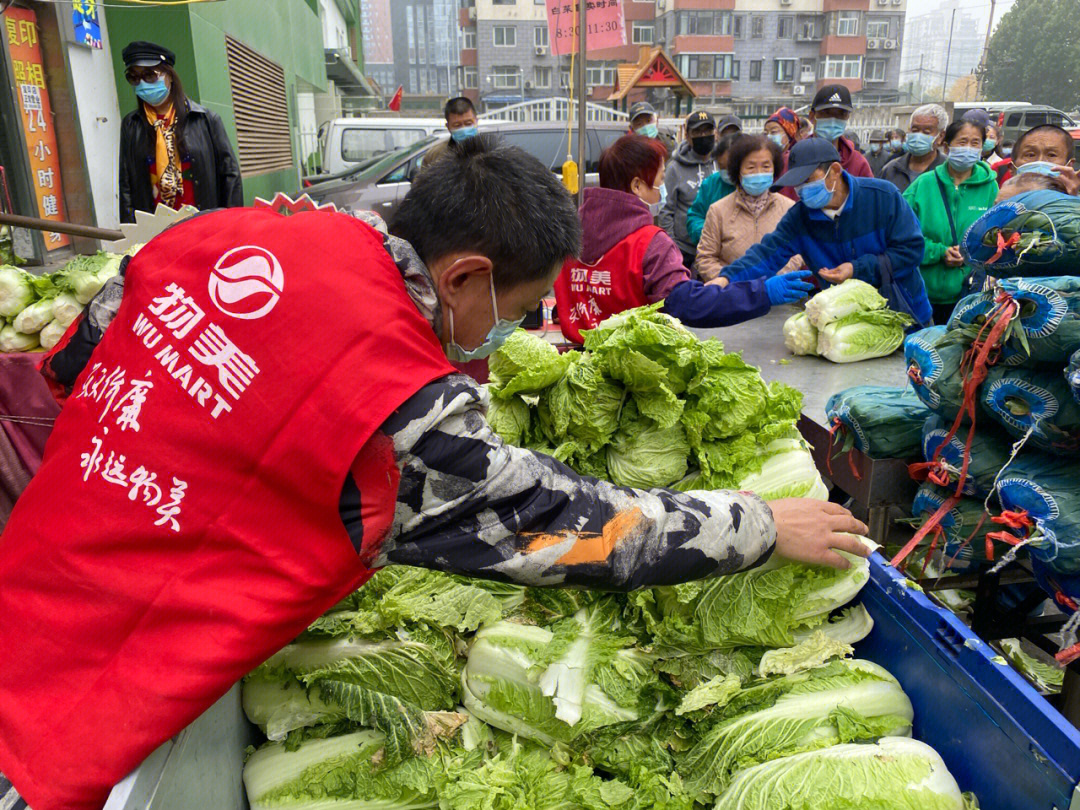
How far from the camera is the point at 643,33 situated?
5900 centimetres

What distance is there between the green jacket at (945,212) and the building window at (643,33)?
193ft

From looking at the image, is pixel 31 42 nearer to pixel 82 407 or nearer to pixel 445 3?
pixel 82 407

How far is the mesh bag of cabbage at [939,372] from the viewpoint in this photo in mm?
2594

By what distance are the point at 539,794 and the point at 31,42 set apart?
957 centimetres

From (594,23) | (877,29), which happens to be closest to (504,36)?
(877,29)

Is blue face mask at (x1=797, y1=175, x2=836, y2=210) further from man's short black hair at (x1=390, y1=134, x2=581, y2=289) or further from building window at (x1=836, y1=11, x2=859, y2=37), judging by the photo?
building window at (x1=836, y1=11, x2=859, y2=37)

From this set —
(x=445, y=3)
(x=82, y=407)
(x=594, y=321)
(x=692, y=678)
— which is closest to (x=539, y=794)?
(x=692, y=678)

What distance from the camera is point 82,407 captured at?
1.56 m

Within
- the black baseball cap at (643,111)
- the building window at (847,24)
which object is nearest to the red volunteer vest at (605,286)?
the black baseball cap at (643,111)

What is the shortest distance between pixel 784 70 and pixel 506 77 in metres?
20.7

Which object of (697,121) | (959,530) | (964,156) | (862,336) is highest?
(697,121)

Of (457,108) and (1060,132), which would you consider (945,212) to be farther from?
(457,108)

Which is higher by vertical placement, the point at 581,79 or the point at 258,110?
the point at 258,110

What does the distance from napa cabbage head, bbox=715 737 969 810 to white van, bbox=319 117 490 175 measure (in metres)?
15.2
